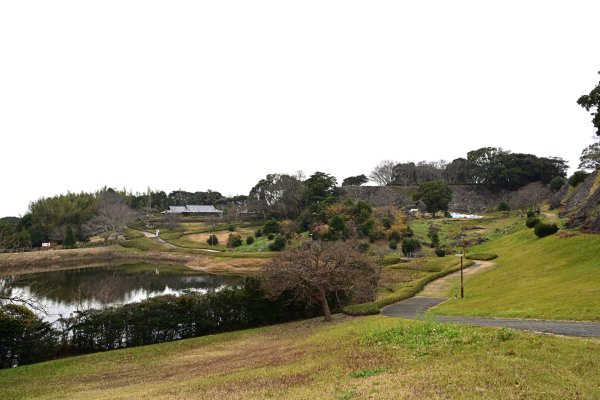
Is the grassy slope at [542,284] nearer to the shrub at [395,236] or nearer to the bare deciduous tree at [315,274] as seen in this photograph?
the bare deciduous tree at [315,274]

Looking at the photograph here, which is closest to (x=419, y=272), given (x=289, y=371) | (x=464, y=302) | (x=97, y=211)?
(x=464, y=302)

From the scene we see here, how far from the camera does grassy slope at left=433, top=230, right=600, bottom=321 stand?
50.0 feet

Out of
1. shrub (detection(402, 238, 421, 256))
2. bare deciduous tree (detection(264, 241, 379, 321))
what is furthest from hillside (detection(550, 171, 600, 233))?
bare deciduous tree (detection(264, 241, 379, 321))

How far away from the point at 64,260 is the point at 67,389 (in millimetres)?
57889

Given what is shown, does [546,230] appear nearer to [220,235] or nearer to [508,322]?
[508,322]

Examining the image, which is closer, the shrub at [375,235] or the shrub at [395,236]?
the shrub at [395,236]

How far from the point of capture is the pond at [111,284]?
32375 mm

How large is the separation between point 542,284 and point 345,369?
16.7 meters

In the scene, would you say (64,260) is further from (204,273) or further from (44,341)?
(44,341)

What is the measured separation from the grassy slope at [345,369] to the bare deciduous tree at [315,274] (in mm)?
3548

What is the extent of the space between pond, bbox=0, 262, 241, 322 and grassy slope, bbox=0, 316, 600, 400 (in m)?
12.9

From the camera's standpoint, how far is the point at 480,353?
8914mm

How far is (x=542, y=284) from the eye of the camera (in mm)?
21359

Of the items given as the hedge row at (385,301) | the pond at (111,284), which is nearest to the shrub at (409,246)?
the hedge row at (385,301)
